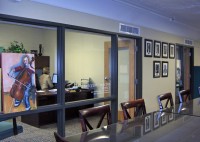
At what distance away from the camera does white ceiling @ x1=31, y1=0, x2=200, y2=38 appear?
3.62 m

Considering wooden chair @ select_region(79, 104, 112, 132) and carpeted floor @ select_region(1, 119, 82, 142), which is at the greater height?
wooden chair @ select_region(79, 104, 112, 132)

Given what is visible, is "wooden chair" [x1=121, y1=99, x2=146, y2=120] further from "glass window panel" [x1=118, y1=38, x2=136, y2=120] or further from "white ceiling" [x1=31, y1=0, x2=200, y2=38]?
"glass window panel" [x1=118, y1=38, x2=136, y2=120]

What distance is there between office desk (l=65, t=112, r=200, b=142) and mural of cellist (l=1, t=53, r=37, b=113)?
4.31ft

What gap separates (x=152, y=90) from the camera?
542 centimetres

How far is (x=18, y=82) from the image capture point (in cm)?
292

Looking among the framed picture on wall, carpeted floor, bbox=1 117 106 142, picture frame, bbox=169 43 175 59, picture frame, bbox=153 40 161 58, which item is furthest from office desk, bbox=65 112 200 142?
picture frame, bbox=169 43 175 59

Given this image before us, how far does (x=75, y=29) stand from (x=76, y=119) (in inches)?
95.6

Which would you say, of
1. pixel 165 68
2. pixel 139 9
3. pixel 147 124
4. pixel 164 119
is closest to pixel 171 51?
pixel 165 68

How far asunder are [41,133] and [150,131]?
323 centimetres

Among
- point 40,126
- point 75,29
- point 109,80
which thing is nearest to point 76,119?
point 40,126

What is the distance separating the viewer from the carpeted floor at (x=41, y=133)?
4.28 m

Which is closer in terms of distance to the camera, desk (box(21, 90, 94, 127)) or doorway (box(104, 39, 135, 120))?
desk (box(21, 90, 94, 127))

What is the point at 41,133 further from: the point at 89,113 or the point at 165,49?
the point at 165,49

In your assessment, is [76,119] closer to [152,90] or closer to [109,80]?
[109,80]
